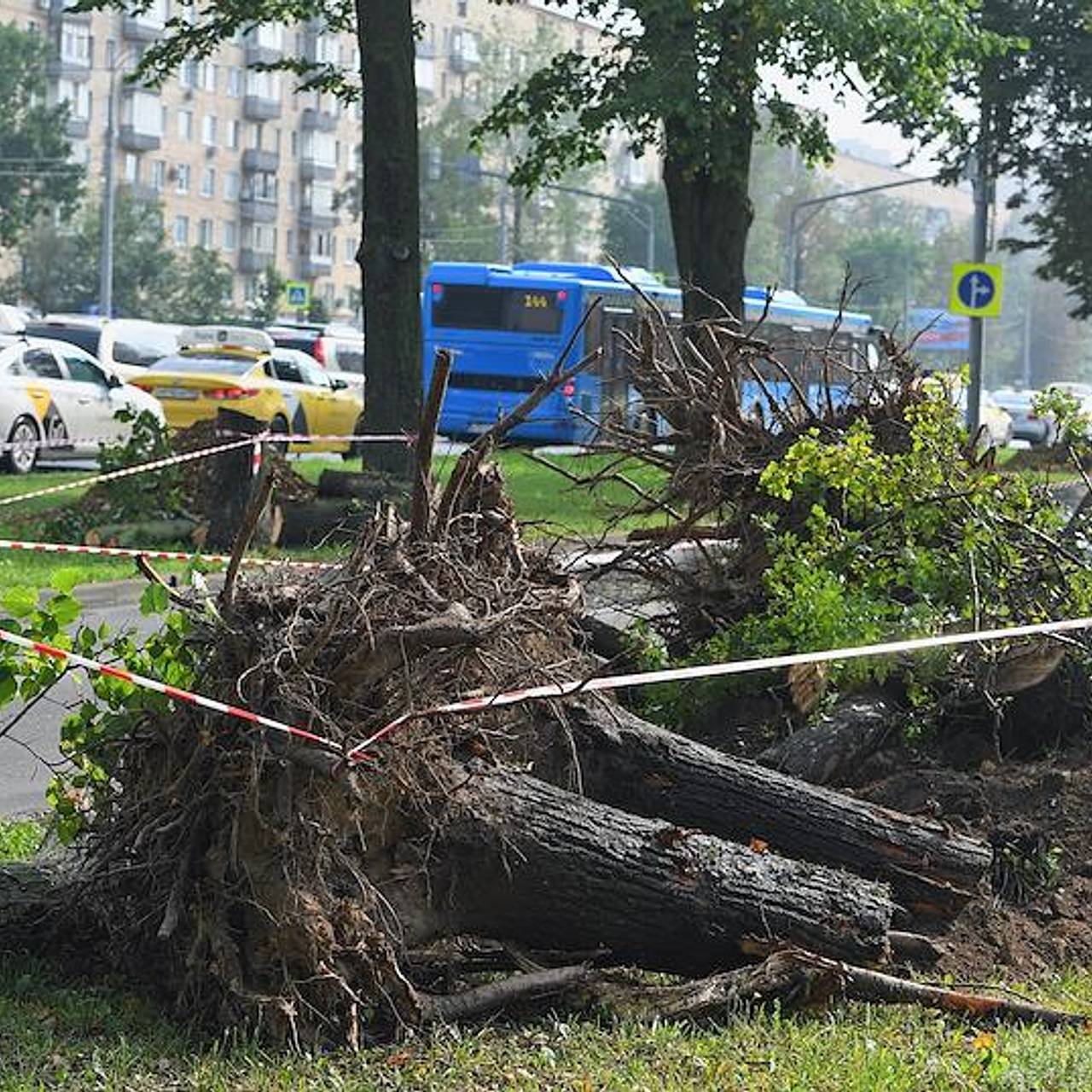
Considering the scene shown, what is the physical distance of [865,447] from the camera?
875 centimetres

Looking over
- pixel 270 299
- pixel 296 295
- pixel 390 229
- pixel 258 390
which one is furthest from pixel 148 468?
pixel 270 299

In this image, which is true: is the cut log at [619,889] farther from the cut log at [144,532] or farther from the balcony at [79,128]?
the balcony at [79,128]

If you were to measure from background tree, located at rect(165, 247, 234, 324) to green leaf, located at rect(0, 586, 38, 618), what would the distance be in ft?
244

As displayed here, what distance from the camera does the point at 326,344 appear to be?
162 feet

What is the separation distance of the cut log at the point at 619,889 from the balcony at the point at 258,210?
9998 cm

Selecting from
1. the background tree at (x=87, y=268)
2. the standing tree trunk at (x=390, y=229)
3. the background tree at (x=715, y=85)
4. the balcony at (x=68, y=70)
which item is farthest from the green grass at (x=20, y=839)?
the balcony at (x=68, y=70)

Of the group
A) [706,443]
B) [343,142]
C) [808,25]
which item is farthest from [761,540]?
[343,142]

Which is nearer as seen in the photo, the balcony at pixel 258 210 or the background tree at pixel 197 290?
the background tree at pixel 197 290

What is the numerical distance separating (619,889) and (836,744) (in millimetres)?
2099

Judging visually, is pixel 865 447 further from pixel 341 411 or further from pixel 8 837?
pixel 341 411

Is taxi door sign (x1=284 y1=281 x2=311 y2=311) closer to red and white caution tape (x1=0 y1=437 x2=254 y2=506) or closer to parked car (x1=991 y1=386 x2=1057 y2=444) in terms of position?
parked car (x1=991 y1=386 x2=1057 y2=444)

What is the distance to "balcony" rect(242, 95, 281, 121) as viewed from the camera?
336ft

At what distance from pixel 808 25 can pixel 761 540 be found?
1496cm

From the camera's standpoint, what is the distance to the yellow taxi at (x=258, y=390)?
3262 cm
